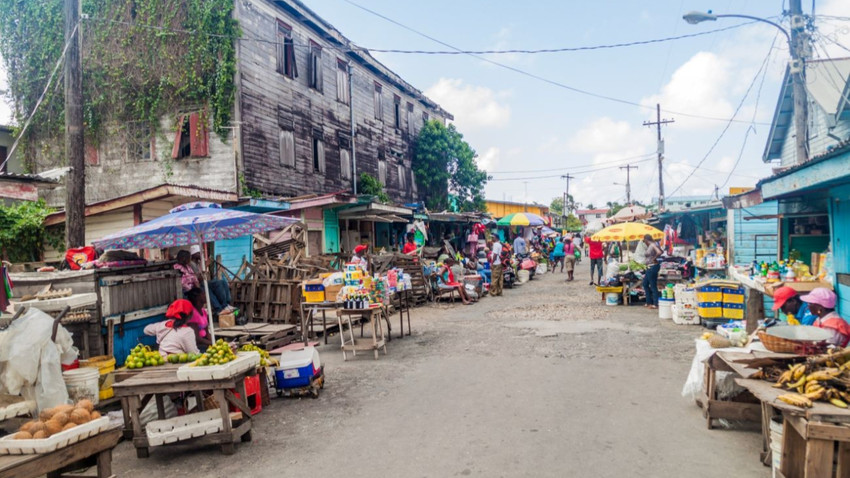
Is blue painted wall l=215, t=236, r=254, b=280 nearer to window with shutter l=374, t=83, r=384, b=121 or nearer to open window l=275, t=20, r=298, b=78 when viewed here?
open window l=275, t=20, r=298, b=78

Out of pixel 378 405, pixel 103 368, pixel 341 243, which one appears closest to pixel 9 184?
pixel 103 368

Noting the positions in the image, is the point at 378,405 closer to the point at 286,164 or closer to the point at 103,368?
the point at 103,368

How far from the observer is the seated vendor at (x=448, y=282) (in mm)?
17078

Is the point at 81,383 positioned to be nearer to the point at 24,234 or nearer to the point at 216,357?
the point at 216,357

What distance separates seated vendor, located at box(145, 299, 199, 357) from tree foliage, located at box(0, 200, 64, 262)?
10240 millimetres

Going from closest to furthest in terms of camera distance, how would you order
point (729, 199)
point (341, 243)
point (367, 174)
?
point (729, 199) → point (341, 243) → point (367, 174)

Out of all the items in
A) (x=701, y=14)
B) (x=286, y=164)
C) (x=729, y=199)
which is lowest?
(x=729, y=199)

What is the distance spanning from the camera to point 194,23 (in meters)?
16.6

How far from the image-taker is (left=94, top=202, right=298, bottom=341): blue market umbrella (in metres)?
7.59

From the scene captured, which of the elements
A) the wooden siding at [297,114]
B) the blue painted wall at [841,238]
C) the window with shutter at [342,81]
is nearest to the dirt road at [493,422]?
the blue painted wall at [841,238]

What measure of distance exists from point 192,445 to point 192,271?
6131mm

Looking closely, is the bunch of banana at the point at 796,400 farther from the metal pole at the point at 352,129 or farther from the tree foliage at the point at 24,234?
the metal pole at the point at 352,129

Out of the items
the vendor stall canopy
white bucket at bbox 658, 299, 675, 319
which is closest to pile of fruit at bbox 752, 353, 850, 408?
the vendor stall canopy

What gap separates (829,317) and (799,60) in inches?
331
